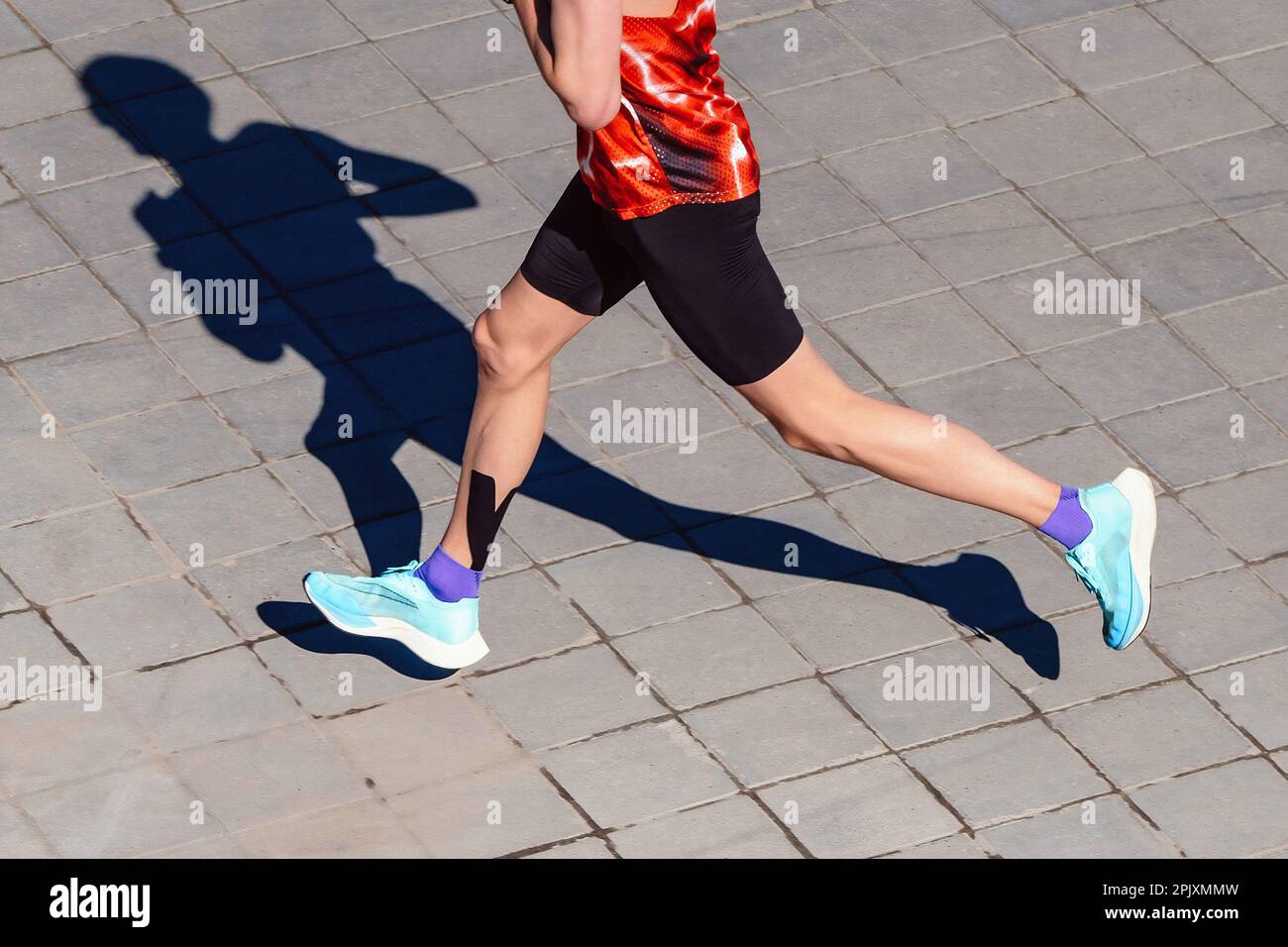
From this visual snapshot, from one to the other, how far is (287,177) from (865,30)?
7.76ft

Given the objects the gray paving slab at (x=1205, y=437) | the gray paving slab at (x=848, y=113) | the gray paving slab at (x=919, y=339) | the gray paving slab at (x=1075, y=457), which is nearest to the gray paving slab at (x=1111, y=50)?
the gray paving slab at (x=848, y=113)

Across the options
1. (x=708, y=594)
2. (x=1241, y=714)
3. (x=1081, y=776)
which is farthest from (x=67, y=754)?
(x=1241, y=714)

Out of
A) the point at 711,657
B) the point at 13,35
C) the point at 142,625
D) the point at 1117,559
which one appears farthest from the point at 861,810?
the point at 13,35

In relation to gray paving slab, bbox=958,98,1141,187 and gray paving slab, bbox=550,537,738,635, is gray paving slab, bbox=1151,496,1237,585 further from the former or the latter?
gray paving slab, bbox=958,98,1141,187

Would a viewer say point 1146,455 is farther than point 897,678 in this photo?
Yes

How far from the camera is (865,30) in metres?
9.08

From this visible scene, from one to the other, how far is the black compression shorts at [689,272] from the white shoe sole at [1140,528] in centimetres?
104

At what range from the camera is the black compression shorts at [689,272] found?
546 cm

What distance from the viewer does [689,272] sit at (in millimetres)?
5488

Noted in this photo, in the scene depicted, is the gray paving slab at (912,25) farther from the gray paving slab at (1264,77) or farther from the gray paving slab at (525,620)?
the gray paving slab at (525,620)

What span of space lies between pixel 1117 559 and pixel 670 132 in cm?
168
